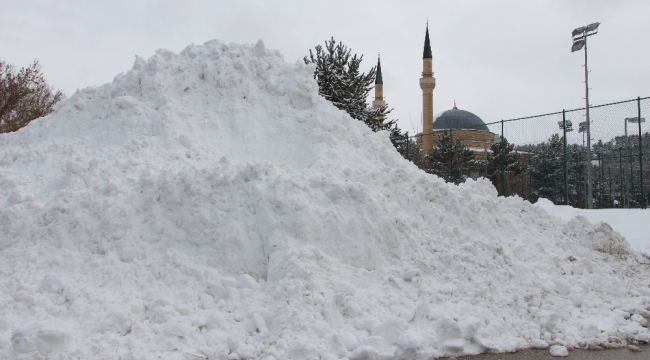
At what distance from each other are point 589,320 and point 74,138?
817 cm

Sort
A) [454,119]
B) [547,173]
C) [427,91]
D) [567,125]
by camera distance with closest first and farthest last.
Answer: [567,125], [547,173], [427,91], [454,119]

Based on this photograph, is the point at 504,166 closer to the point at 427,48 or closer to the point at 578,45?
the point at 578,45

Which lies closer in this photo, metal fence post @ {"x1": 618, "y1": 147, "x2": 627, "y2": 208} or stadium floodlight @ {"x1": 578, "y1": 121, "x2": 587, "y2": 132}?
stadium floodlight @ {"x1": 578, "y1": 121, "x2": 587, "y2": 132}

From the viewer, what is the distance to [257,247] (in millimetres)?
6387

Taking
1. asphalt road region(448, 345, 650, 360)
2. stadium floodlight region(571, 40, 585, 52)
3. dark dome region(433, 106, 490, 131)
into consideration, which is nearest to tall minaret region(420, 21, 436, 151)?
dark dome region(433, 106, 490, 131)

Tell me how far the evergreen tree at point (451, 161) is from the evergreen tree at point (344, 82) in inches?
128

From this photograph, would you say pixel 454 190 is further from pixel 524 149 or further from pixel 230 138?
pixel 524 149

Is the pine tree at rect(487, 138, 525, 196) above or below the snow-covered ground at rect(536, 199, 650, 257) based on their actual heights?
above

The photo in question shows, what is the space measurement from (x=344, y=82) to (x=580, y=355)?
16341 mm

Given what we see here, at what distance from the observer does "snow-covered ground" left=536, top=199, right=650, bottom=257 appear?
11.7 meters

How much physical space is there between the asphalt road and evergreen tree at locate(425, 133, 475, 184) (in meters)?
14.6

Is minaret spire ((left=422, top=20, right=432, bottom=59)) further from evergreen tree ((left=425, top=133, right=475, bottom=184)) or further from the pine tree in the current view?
the pine tree

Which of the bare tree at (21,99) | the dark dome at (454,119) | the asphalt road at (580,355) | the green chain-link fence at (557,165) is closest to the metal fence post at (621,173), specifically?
the green chain-link fence at (557,165)

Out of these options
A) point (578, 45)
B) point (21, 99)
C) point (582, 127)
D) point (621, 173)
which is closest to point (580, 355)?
point (582, 127)
